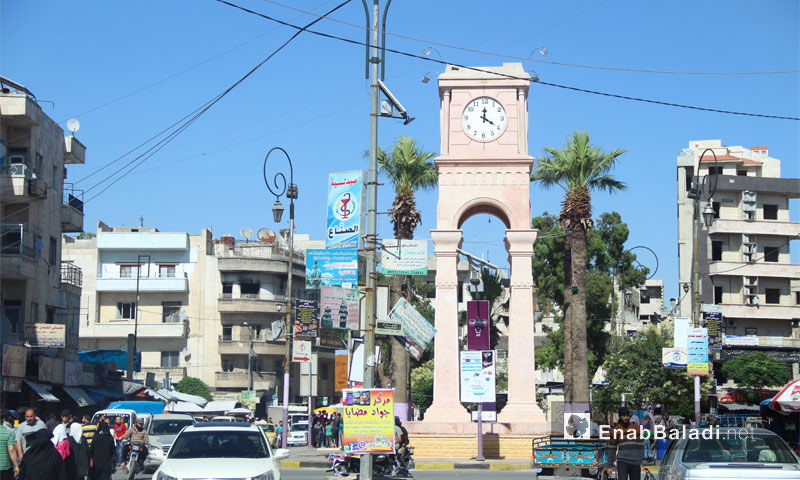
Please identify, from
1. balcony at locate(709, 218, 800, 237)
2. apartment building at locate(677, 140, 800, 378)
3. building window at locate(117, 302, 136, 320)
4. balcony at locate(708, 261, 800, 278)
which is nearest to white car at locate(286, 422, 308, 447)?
building window at locate(117, 302, 136, 320)

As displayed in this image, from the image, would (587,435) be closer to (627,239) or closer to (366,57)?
(366,57)

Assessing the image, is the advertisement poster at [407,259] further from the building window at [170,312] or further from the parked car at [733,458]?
the building window at [170,312]

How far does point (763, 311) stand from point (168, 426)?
47.7 metres

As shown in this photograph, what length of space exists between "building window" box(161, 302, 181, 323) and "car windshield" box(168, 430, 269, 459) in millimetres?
55758

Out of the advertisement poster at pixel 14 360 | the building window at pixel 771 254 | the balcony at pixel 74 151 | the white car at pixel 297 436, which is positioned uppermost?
the balcony at pixel 74 151

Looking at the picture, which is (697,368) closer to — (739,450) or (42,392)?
(739,450)

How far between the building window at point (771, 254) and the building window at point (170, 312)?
42.4m

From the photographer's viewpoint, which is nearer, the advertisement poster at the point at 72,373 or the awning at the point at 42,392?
the awning at the point at 42,392

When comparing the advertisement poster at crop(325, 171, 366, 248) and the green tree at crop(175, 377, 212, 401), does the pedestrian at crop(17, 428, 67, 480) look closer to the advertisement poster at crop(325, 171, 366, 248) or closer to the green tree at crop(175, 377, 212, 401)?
the advertisement poster at crop(325, 171, 366, 248)

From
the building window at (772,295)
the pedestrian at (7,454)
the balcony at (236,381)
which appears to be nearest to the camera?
the pedestrian at (7,454)

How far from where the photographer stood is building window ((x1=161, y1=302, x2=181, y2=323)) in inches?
2741

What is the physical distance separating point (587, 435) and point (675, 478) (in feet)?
41.6

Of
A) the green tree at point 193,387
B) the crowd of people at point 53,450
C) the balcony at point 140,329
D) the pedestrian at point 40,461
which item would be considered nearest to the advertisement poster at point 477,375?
the crowd of people at point 53,450

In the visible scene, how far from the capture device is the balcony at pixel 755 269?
A: 64750mm
